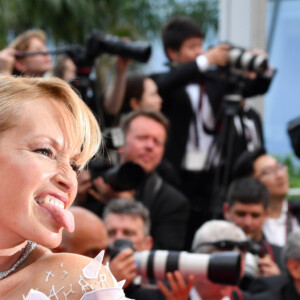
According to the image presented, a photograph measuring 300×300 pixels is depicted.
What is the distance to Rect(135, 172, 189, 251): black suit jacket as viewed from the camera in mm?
4453

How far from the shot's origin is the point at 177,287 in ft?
10.9

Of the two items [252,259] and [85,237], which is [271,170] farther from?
[85,237]

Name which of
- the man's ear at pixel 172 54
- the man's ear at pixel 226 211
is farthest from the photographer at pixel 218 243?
the man's ear at pixel 172 54

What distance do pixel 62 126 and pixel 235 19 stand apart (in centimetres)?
502

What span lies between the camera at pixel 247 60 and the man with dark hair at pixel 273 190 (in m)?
0.60

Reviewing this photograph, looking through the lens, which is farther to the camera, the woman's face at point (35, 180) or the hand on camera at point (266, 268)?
the hand on camera at point (266, 268)


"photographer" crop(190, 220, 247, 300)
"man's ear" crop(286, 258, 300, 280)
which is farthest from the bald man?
"man's ear" crop(286, 258, 300, 280)

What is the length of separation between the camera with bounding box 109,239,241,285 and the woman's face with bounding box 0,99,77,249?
149 centimetres

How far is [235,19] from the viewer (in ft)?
21.0

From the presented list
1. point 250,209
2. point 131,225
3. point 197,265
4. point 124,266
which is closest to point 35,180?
point 197,265

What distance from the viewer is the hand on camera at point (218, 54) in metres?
4.88

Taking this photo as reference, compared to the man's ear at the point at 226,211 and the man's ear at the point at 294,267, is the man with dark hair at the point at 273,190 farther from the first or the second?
the man's ear at the point at 294,267

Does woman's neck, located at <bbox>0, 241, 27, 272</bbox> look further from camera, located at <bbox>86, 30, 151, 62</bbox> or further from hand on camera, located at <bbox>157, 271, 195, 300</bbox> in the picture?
camera, located at <bbox>86, 30, 151, 62</bbox>

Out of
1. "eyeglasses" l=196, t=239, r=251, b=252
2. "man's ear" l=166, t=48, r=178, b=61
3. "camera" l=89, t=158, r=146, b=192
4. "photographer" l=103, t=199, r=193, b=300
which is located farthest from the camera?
"man's ear" l=166, t=48, r=178, b=61
